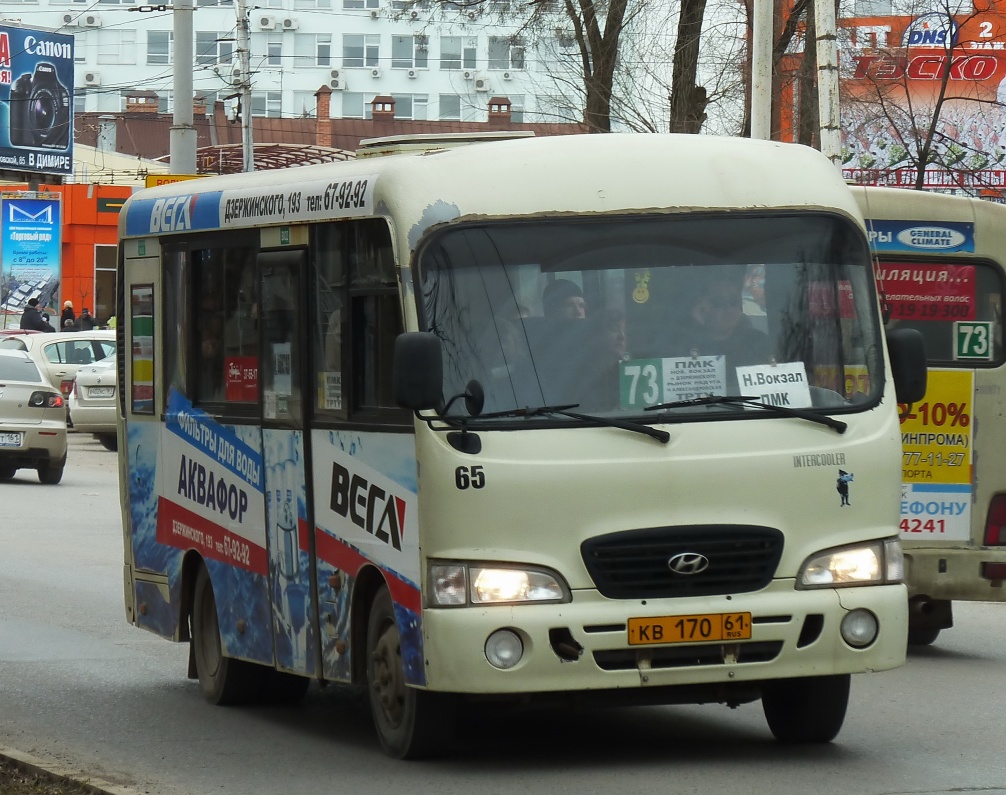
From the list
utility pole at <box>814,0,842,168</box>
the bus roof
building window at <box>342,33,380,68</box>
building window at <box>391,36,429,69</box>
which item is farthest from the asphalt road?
building window at <box>391,36,429,69</box>

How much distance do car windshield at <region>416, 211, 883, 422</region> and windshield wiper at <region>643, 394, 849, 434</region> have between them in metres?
0.01

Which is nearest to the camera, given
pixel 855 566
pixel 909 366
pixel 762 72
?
pixel 855 566

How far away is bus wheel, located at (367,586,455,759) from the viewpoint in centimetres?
809

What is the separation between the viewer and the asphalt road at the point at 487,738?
7.86 meters

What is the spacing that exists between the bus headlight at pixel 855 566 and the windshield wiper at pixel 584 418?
0.73 meters

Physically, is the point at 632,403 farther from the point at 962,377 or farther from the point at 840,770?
the point at 962,377

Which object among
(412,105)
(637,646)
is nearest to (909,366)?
(637,646)

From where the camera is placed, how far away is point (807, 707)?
28.1ft

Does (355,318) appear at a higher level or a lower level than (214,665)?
higher

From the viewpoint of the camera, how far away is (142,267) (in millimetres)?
11000

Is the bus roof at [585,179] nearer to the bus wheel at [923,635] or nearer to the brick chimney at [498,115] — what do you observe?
the bus wheel at [923,635]

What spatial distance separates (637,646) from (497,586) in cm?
54

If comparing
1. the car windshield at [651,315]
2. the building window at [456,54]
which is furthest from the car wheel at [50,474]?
the building window at [456,54]

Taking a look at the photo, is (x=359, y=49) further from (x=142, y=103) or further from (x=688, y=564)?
(x=688, y=564)
